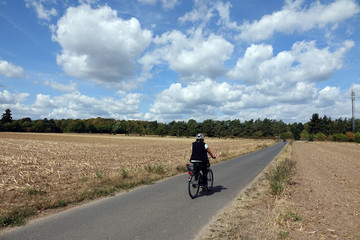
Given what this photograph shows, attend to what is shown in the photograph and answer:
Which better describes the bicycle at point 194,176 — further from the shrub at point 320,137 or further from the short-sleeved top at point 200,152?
the shrub at point 320,137

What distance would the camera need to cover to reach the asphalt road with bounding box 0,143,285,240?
4727 millimetres

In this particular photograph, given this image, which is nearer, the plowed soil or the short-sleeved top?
the plowed soil

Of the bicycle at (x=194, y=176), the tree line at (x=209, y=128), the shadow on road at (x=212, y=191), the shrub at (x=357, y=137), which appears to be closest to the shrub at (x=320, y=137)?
the tree line at (x=209, y=128)

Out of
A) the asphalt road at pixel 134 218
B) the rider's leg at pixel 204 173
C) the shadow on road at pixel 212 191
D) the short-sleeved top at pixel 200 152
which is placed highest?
the short-sleeved top at pixel 200 152

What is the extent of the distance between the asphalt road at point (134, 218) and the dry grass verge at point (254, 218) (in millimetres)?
329

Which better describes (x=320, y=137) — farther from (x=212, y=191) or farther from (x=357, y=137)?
(x=212, y=191)

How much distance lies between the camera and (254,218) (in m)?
5.93

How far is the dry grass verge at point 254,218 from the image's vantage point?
4855 millimetres

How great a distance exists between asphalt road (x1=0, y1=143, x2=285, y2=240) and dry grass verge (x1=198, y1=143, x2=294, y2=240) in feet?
1.08

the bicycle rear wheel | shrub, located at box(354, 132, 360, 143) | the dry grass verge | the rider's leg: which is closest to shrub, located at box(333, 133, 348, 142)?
shrub, located at box(354, 132, 360, 143)

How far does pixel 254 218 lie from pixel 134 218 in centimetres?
314

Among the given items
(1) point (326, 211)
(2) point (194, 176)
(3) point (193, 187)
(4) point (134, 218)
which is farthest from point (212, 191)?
(4) point (134, 218)

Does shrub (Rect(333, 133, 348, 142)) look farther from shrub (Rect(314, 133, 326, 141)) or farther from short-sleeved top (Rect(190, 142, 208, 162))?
short-sleeved top (Rect(190, 142, 208, 162))

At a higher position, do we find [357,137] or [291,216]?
[357,137]
